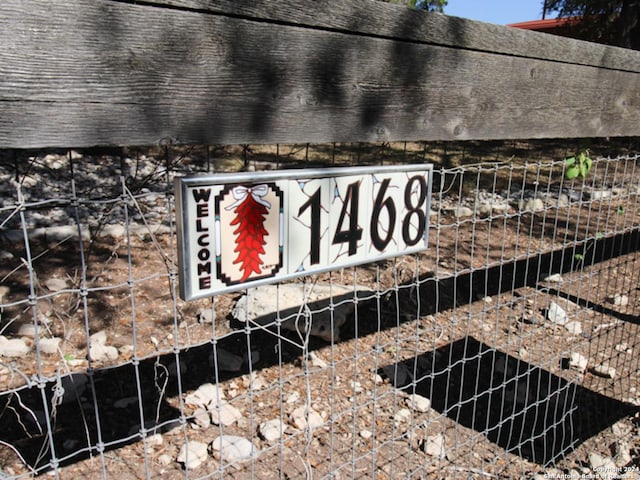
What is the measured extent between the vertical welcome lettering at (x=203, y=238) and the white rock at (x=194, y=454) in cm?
141

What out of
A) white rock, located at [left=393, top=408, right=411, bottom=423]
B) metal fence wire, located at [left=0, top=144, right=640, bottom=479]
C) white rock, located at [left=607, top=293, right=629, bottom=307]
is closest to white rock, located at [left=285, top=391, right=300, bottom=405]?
metal fence wire, located at [left=0, top=144, right=640, bottom=479]

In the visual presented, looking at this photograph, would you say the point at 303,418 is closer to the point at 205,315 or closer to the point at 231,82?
the point at 205,315

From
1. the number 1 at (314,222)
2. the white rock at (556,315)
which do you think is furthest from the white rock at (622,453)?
the number 1 at (314,222)

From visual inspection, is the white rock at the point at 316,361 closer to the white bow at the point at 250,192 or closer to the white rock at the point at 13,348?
the white rock at the point at 13,348

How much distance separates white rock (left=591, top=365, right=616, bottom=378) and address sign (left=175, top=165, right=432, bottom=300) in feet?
7.54

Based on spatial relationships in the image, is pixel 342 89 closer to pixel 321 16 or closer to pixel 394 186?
pixel 321 16

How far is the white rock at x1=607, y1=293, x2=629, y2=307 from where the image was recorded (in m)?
4.43

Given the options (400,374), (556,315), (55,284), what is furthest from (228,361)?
(556,315)

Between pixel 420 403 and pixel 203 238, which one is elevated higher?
pixel 203 238

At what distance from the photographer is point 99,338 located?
3314 mm

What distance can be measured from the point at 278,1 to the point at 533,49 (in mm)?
1088

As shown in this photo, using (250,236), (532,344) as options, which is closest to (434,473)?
(532,344)

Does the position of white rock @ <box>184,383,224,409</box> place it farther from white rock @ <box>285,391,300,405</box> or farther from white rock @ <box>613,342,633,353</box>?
white rock @ <box>613,342,633,353</box>

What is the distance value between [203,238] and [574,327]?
348 centimetres
